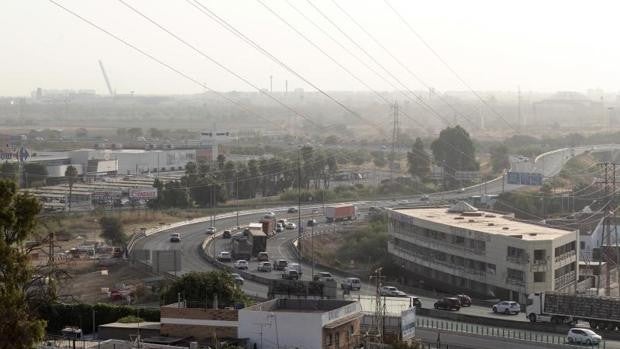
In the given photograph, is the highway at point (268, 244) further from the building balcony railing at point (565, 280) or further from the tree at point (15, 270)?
the tree at point (15, 270)

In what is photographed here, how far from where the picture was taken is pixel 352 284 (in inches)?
637

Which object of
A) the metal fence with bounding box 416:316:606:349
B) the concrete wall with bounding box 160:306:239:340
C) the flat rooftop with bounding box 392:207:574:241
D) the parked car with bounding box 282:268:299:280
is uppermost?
the flat rooftop with bounding box 392:207:574:241

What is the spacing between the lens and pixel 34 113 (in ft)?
355

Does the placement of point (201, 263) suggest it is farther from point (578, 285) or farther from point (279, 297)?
point (279, 297)

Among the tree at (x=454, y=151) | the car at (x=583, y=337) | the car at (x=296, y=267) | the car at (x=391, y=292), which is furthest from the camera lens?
the tree at (x=454, y=151)

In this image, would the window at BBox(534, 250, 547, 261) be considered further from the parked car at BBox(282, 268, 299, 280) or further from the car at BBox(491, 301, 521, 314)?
the parked car at BBox(282, 268, 299, 280)

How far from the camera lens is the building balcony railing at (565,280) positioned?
616 inches

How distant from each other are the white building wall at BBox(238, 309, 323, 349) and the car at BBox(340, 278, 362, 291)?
5640 mm

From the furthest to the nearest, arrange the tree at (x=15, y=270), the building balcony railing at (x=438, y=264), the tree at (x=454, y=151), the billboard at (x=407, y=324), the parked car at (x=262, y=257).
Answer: the tree at (x=454, y=151), the parked car at (x=262, y=257), the building balcony railing at (x=438, y=264), the billboard at (x=407, y=324), the tree at (x=15, y=270)

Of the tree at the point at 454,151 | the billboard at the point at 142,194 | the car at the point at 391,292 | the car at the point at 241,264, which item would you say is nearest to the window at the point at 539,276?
the car at the point at 391,292

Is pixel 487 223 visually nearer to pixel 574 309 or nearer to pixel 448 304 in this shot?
pixel 448 304

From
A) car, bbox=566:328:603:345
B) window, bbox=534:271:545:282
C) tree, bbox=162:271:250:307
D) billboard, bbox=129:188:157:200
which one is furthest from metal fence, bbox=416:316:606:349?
billboard, bbox=129:188:157:200

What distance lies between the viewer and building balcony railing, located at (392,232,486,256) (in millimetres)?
16484

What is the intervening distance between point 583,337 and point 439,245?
5555 millimetres
